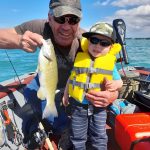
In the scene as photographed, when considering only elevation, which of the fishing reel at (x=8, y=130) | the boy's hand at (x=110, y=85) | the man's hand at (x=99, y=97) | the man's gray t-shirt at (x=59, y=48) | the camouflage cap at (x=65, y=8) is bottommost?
the fishing reel at (x=8, y=130)

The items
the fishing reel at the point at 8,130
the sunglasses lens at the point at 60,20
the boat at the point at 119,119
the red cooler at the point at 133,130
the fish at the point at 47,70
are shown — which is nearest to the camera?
the fish at the point at 47,70

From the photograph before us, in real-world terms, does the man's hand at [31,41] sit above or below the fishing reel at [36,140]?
above

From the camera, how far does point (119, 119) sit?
3480mm

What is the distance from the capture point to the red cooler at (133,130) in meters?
2.93

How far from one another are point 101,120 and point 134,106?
3.91 ft

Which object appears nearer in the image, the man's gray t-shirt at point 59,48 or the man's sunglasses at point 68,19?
the man's sunglasses at point 68,19

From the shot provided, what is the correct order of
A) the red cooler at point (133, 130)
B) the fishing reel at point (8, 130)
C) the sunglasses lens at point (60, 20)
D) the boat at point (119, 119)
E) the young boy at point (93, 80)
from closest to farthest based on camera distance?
the red cooler at point (133, 130) < the young boy at point (93, 80) < the boat at point (119, 119) < the sunglasses lens at point (60, 20) < the fishing reel at point (8, 130)

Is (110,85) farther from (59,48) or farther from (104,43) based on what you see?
(59,48)

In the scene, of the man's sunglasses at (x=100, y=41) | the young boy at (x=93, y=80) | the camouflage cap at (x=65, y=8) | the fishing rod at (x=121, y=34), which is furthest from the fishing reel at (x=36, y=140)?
the fishing rod at (x=121, y=34)

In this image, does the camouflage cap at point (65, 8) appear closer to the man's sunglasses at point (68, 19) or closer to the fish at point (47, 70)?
the man's sunglasses at point (68, 19)

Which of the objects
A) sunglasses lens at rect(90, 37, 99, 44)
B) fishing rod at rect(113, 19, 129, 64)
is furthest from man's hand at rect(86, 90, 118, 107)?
fishing rod at rect(113, 19, 129, 64)

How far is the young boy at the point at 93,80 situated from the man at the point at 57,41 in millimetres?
109

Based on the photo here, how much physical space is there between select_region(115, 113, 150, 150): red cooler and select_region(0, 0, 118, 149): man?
15.6 inches

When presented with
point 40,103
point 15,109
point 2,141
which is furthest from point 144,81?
point 2,141
